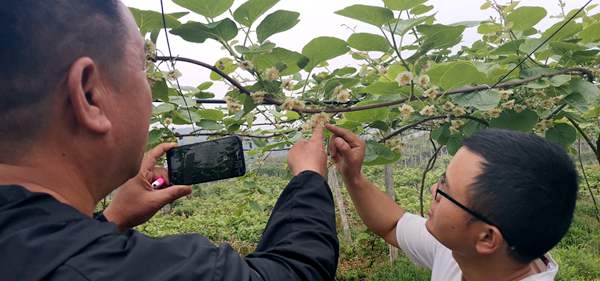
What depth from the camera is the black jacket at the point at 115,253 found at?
404mm

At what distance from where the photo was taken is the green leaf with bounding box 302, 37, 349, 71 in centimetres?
93

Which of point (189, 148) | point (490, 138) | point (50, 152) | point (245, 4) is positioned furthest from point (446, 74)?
point (50, 152)

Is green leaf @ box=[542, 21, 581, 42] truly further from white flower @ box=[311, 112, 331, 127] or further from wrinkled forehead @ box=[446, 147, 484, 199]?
white flower @ box=[311, 112, 331, 127]

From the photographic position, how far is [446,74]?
873 mm

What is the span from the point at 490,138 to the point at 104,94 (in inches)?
27.8

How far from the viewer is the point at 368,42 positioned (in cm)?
97

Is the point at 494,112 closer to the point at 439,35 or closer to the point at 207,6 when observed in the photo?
the point at 439,35

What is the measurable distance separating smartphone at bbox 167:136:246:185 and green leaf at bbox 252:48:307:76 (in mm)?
168

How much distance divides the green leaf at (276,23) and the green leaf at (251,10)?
20 mm

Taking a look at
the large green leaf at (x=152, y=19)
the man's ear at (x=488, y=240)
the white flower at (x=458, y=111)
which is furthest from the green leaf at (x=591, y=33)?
the large green leaf at (x=152, y=19)

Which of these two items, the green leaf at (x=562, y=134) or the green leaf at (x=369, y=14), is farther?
the green leaf at (x=562, y=134)

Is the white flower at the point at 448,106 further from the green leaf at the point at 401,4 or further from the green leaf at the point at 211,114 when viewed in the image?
the green leaf at the point at 211,114

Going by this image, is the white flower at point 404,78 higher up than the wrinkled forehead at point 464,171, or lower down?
higher up

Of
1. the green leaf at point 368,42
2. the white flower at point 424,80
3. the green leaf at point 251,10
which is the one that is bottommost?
the white flower at point 424,80
